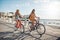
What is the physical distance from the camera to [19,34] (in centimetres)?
251

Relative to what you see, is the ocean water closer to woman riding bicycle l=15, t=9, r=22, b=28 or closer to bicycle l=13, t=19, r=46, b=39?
bicycle l=13, t=19, r=46, b=39

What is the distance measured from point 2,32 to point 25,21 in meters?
0.48

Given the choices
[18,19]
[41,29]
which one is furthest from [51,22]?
[18,19]

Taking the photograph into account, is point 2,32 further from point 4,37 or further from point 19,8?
point 19,8

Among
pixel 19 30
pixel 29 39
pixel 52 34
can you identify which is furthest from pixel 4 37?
pixel 52 34

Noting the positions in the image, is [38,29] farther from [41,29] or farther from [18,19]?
[18,19]

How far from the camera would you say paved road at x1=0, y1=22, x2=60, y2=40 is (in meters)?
2.47

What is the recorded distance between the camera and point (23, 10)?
2.53 meters

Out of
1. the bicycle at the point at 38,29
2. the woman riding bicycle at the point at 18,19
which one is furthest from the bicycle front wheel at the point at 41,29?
the woman riding bicycle at the point at 18,19

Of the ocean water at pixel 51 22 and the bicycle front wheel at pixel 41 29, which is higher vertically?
the ocean water at pixel 51 22

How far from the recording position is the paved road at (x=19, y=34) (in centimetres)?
247

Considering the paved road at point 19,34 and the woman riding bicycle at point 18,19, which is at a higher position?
the woman riding bicycle at point 18,19

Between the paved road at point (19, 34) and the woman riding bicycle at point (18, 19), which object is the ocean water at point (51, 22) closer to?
the paved road at point (19, 34)

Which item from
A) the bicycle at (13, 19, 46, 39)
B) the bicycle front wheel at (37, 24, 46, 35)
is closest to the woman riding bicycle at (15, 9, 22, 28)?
the bicycle at (13, 19, 46, 39)
